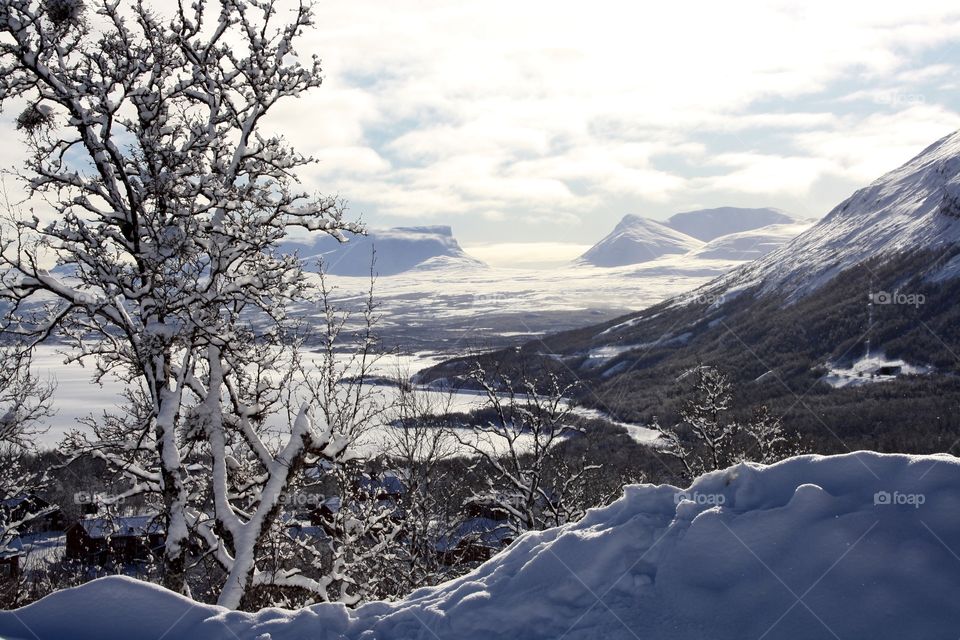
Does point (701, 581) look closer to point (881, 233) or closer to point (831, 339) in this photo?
point (831, 339)

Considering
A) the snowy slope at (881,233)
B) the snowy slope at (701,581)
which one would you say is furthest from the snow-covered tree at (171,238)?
the snowy slope at (881,233)

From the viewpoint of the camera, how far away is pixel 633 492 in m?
6.21

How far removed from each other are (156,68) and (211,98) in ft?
2.67

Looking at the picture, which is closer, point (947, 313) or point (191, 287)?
point (191, 287)

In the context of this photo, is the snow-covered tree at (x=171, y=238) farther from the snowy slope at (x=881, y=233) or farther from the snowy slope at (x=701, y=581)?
the snowy slope at (x=881, y=233)

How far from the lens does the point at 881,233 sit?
545 feet

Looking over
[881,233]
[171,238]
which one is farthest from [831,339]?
[171,238]

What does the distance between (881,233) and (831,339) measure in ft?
195

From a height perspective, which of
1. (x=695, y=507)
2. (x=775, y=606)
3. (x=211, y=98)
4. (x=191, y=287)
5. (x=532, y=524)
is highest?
(x=211, y=98)

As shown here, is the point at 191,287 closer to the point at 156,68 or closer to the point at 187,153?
the point at 187,153

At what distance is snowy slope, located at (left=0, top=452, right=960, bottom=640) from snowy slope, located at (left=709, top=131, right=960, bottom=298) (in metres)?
143

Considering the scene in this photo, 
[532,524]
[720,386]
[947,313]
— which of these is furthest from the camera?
[947,313]

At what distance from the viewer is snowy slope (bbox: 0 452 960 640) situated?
4.75 metres

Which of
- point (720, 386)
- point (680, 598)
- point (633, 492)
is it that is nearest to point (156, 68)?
point (633, 492)
